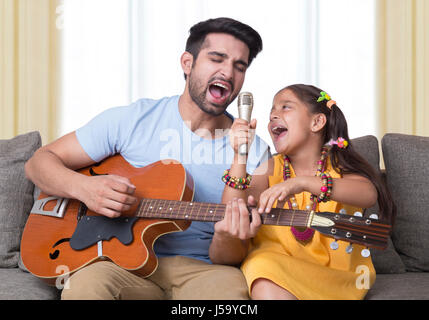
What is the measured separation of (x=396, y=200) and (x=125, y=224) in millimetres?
1093

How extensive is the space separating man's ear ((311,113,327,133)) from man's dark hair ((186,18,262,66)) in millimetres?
381

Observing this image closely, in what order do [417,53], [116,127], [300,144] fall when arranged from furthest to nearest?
[417,53] < [116,127] < [300,144]

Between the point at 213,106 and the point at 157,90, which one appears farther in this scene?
the point at 157,90

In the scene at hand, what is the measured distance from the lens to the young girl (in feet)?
4.33

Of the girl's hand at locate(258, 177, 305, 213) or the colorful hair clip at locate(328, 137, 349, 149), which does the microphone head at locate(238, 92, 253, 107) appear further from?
the colorful hair clip at locate(328, 137, 349, 149)

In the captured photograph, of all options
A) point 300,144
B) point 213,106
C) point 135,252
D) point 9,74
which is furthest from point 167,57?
point 135,252

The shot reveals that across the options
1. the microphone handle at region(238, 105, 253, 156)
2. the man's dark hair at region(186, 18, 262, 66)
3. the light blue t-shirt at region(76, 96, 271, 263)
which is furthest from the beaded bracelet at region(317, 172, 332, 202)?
the man's dark hair at region(186, 18, 262, 66)

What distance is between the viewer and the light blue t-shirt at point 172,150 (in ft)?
5.30

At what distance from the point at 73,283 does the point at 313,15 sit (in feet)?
7.29

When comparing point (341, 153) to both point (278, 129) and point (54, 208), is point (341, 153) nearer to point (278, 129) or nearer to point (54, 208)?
point (278, 129)

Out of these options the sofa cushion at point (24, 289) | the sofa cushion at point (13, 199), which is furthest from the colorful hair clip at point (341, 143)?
the sofa cushion at point (13, 199)

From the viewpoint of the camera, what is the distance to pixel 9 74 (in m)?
2.70

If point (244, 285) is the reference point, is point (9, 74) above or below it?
above

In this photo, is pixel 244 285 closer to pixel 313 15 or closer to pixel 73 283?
pixel 73 283
